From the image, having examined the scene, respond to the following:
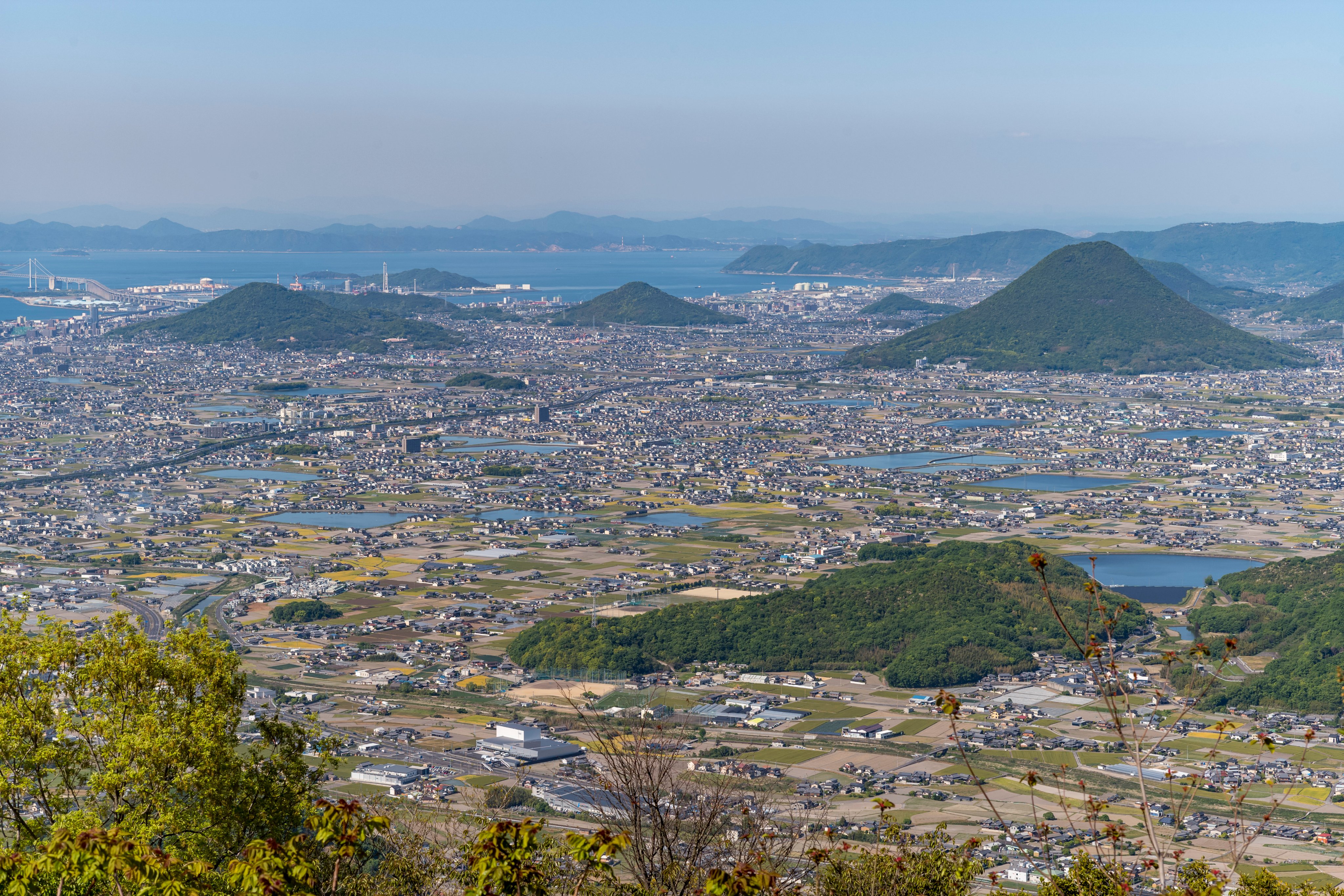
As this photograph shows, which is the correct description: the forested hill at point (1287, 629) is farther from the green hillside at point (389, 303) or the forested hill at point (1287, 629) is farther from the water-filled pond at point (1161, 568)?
the green hillside at point (389, 303)

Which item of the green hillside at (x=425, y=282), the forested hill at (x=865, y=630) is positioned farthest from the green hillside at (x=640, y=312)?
the forested hill at (x=865, y=630)

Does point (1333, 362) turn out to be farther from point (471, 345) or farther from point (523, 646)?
point (523, 646)

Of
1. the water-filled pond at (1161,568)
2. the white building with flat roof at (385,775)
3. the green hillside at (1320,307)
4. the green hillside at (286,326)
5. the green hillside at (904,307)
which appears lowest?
the white building with flat roof at (385,775)

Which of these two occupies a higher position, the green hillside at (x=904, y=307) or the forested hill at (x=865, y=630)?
the green hillside at (x=904, y=307)

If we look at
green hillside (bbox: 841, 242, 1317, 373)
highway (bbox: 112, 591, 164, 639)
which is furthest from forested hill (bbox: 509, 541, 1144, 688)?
green hillside (bbox: 841, 242, 1317, 373)

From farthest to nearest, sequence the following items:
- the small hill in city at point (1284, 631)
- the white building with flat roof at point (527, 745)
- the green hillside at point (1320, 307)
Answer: the green hillside at point (1320, 307)
the small hill in city at point (1284, 631)
the white building with flat roof at point (527, 745)

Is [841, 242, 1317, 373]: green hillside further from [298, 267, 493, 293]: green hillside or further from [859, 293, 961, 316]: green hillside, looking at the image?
[298, 267, 493, 293]: green hillside
